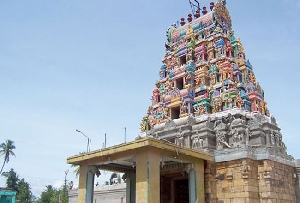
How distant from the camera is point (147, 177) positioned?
12305 millimetres

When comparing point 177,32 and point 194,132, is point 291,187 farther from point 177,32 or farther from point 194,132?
point 177,32

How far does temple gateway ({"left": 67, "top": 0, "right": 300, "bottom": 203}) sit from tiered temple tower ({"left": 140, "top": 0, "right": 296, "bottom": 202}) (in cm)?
4

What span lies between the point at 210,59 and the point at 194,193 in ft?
30.8

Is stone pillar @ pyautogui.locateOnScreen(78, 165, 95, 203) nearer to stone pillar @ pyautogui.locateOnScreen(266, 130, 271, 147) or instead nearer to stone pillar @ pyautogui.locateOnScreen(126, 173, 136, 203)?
stone pillar @ pyautogui.locateOnScreen(126, 173, 136, 203)

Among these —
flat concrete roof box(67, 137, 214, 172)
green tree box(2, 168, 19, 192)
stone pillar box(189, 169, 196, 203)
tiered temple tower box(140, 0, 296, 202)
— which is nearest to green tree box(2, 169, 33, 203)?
green tree box(2, 168, 19, 192)

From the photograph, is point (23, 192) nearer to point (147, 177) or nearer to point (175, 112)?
point (175, 112)

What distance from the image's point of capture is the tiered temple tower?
48.4ft

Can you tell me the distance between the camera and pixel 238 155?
14625 millimetres

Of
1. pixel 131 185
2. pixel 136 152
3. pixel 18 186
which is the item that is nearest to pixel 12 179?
pixel 18 186

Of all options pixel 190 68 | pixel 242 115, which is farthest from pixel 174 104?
pixel 242 115

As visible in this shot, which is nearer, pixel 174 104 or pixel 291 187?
pixel 291 187

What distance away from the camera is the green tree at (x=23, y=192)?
4756 centimetres

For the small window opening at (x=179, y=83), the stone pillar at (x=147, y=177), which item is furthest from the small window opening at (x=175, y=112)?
the stone pillar at (x=147, y=177)

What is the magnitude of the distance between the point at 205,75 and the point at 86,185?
9708 mm
